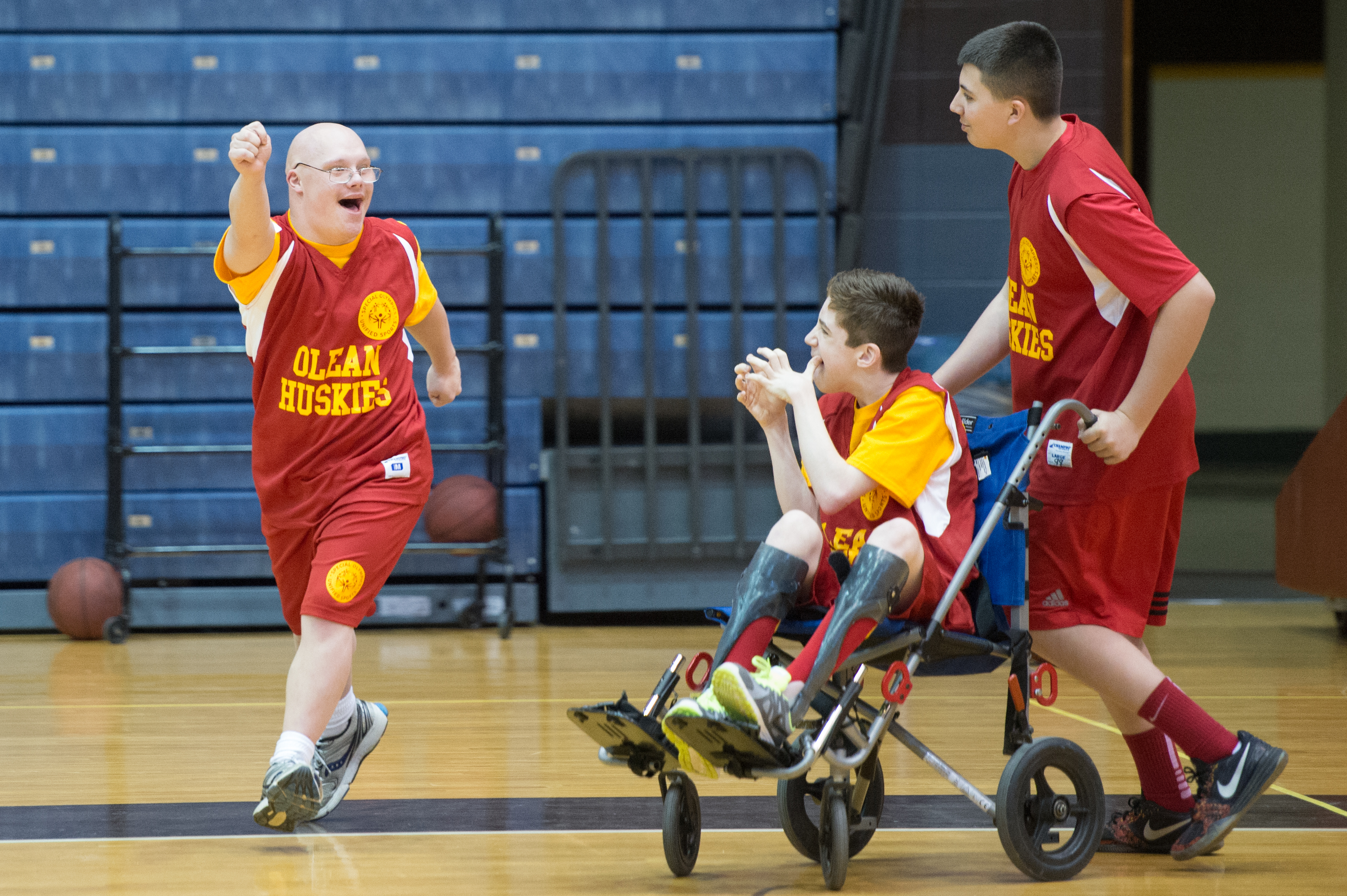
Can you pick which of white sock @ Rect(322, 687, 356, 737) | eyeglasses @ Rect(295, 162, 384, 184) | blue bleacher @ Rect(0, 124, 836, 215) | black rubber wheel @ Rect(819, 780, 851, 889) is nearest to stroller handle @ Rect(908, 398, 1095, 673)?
black rubber wheel @ Rect(819, 780, 851, 889)

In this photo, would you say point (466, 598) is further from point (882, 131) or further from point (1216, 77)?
point (1216, 77)

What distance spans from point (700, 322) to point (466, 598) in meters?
1.44

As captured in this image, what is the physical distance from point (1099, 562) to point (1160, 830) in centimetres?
46

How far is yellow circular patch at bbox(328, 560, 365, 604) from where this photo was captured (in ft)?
8.14

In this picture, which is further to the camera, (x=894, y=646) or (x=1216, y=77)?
(x=1216, y=77)

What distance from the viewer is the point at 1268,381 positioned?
14008 millimetres

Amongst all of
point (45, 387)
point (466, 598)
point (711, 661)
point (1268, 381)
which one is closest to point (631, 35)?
point (466, 598)

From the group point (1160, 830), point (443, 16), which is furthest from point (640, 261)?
point (1160, 830)

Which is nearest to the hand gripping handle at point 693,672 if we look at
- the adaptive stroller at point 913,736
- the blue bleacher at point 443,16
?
the adaptive stroller at point 913,736

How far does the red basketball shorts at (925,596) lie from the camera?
7.06 feet

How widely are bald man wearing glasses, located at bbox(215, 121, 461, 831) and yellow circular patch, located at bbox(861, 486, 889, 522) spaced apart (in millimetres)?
848

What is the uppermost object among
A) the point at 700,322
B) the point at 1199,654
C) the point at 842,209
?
the point at 842,209

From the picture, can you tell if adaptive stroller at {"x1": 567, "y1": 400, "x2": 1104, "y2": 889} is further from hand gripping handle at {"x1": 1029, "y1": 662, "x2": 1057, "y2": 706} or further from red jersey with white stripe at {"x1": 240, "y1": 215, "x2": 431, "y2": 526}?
red jersey with white stripe at {"x1": 240, "y1": 215, "x2": 431, "y2": 526}

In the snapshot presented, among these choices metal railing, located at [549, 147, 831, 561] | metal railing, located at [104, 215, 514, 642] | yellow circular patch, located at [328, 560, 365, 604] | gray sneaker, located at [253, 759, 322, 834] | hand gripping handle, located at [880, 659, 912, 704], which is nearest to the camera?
hand gripping handle, located at [880, 659, 912, 704]
